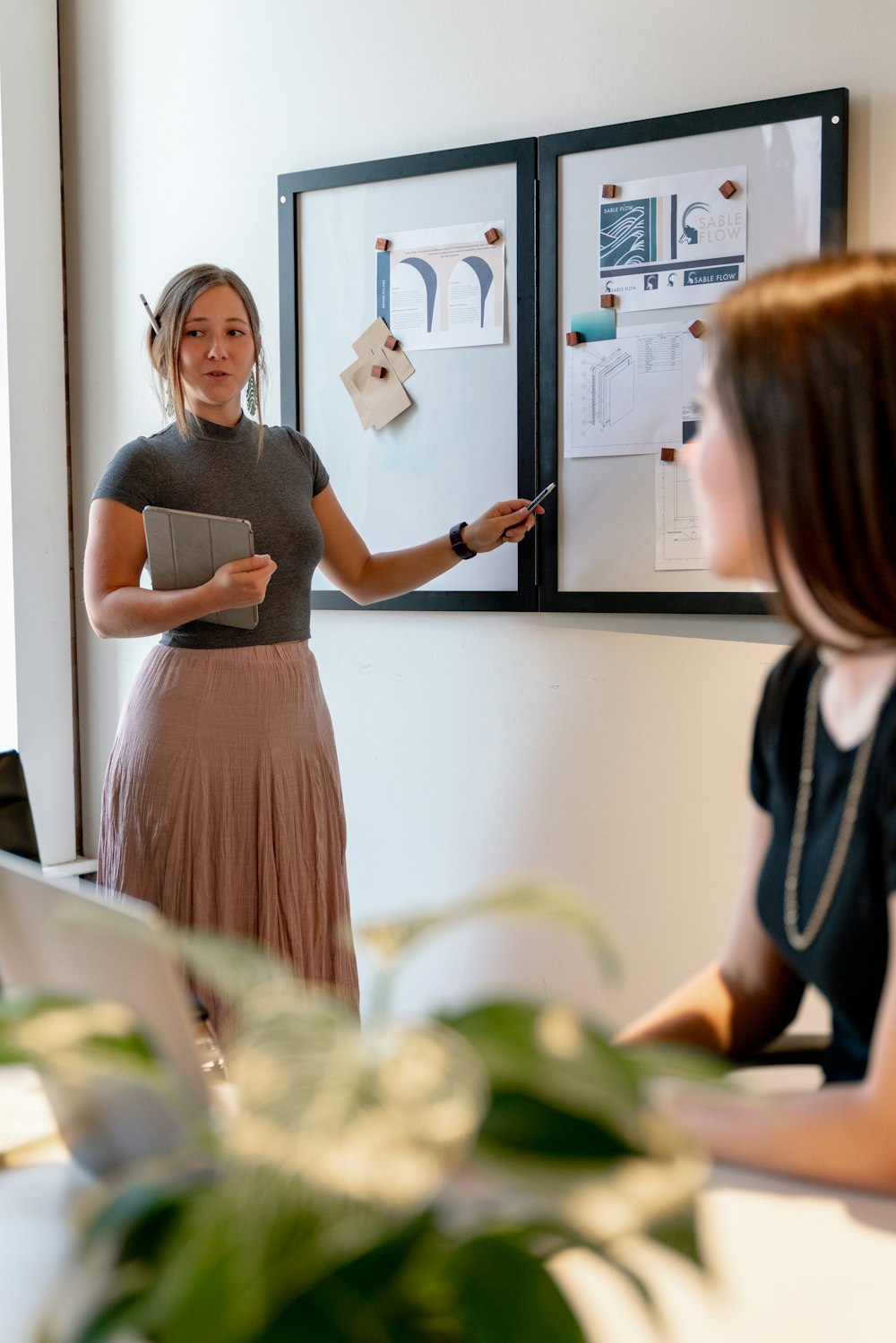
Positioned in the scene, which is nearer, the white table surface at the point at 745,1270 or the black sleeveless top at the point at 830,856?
the white table surface at the point at 745,1270

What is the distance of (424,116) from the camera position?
2428 mm

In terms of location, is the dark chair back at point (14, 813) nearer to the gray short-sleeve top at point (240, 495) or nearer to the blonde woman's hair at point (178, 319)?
the gray short-sleeve top at point (240, 495)

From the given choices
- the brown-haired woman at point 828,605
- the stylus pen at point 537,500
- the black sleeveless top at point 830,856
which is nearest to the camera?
the brown-haired woman at point 828,605

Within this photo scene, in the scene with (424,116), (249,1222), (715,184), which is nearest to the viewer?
(249,1222)

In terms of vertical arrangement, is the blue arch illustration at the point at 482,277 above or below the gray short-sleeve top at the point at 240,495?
above

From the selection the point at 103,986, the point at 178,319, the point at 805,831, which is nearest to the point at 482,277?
the point at 178,319

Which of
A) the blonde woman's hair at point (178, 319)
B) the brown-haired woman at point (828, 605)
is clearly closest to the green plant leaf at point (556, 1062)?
the brown-haired woman at point (828, 605)

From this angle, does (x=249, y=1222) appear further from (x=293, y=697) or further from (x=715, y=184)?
(x=715, y=184)

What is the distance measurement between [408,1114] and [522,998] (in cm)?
9

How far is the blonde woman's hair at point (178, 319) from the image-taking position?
217 centimetres

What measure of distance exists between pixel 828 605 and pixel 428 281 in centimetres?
166

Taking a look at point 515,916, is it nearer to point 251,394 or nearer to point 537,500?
point 537,500

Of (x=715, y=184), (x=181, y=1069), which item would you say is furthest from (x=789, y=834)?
(x=715, y=184)

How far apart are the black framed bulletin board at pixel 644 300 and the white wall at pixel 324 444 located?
6 cm
